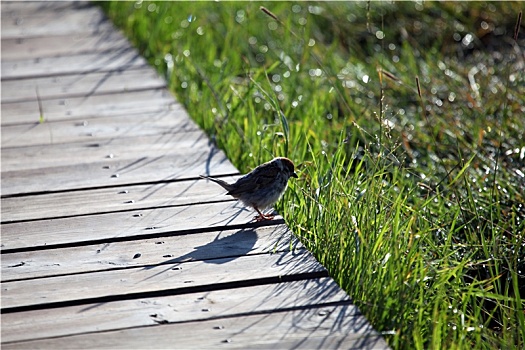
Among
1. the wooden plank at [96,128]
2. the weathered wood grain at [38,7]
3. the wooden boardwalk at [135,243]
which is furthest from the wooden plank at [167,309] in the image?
the weathered wood grain at [38,7]

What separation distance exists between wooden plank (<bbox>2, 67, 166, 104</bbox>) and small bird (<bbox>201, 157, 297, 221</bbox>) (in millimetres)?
2035

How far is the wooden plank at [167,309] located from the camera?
3.08 m

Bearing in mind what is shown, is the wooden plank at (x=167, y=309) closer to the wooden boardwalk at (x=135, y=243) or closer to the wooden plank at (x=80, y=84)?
the wooden boardwalk at (x=135, y=243)

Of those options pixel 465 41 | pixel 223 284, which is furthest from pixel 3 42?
pixel 223 284

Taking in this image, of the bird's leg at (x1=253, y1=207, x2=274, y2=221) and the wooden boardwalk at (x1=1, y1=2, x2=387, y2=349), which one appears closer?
the wooden boardwalk at (x1=1, y1=2, x2=387, y2=349)

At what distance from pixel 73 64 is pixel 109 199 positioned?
2.63 m

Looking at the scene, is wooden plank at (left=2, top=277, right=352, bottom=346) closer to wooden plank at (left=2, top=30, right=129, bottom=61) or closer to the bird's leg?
the bird's leg

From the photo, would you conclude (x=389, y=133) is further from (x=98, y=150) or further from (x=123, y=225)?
(x=98, y=150)

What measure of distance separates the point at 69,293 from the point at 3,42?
181 inches

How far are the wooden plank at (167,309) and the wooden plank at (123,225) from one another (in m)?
0.67

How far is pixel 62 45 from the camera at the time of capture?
7160 mm

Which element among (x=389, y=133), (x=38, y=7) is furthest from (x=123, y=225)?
(x=38, y=7)

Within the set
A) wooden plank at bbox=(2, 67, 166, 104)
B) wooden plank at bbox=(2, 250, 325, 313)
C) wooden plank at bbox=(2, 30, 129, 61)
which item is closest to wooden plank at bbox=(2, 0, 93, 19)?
wooden plank at bbox=(2, 30, 129, 61)

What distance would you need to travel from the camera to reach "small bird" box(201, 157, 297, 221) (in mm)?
4109
